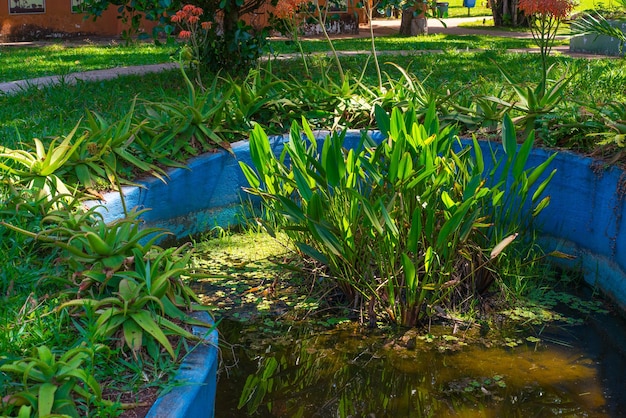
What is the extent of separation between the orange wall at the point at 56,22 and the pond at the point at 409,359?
1440cm

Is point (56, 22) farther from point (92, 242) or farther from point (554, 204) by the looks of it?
point (92, 242)

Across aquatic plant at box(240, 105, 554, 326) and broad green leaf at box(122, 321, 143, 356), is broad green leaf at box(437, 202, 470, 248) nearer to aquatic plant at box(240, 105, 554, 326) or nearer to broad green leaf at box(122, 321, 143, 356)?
aquatic plant at box(240, 105, 554, 326)

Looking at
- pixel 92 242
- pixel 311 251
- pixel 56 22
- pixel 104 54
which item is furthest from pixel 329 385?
pixel 56 22

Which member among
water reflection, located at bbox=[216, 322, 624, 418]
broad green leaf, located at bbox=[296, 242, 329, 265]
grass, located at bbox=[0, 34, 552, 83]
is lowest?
water reflection, located at bbox=[216, 322, 624, 418]

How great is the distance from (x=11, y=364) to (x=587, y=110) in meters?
4.43

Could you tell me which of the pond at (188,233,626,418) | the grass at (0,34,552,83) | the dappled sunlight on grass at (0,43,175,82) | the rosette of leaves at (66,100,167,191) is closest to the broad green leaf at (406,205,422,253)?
the pond at (188,233,626,418)

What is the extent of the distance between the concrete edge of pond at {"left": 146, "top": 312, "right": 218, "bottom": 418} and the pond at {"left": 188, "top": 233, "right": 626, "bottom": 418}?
1.67 ft

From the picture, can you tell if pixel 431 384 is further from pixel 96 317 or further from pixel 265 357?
pixel 96 317

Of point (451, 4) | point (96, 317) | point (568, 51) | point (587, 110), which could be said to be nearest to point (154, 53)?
point (568, 51)

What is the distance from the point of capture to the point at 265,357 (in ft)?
13.2

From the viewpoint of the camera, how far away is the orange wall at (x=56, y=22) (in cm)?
1727

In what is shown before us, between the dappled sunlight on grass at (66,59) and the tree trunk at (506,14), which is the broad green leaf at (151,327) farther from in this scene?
the tree trunk at (506,14)

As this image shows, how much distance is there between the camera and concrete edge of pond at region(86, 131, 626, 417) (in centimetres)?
477

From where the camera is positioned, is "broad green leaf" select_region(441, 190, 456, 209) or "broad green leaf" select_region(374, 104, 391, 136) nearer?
"broad green leaf" select_region(441, 190, 456, 209)
